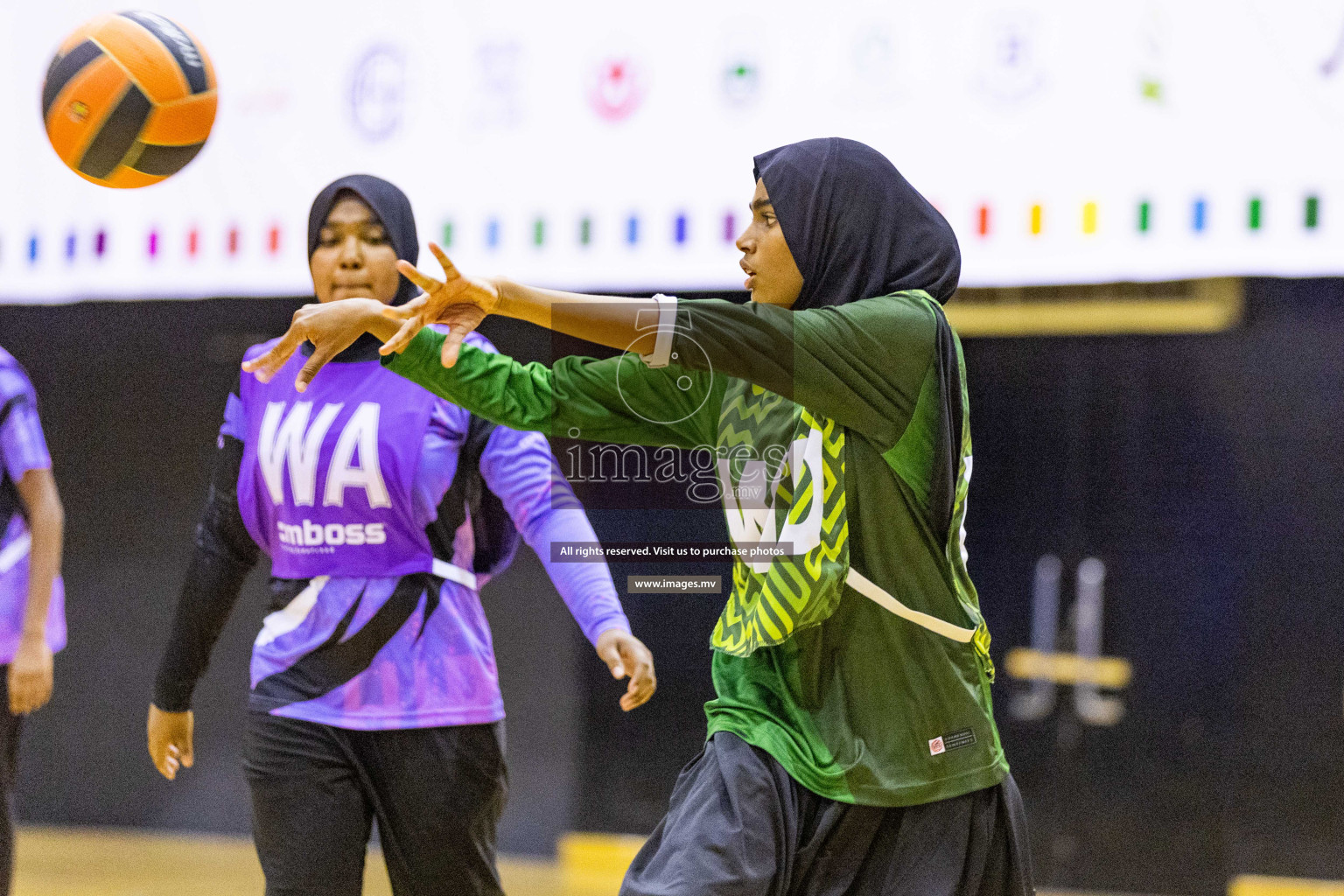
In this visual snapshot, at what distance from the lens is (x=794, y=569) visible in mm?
1605

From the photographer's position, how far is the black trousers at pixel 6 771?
8.25 feet

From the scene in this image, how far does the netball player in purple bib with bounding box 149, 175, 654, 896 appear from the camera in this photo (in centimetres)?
212

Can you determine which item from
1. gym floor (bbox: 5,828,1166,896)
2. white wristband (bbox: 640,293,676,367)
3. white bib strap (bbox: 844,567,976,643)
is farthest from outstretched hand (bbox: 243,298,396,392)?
gym floor (bbox: 5,828,1166,896)

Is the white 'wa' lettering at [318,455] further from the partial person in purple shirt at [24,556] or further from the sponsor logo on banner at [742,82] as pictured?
the sponsor logo on banner at [742,82]

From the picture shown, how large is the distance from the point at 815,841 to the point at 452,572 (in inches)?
36.3

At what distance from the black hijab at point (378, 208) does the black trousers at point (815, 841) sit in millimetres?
1144

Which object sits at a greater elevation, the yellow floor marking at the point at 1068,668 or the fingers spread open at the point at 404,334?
the fingers spread open at the point at 404,334

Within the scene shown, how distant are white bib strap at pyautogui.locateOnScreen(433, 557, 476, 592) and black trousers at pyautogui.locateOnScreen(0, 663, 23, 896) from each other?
3.57ft

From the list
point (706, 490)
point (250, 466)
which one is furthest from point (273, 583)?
point (706, 490)

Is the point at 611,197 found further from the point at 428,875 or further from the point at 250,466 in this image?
the point at 428,875

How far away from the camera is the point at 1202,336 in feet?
10.0

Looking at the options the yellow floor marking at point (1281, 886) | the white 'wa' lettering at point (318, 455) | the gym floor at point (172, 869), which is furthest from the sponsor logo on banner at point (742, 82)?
the yellow floor marking at point (1281, 886)

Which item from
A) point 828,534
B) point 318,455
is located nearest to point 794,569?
point 828,534

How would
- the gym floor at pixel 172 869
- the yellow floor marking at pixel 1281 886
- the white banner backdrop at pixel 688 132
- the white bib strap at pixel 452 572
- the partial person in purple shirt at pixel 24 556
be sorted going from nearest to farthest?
the white bib strap at pixel 452 572, the partial person in purple shirt at pixel 24 556, the white banner backdrop at pixel 688 132, the yellow floor marking at pixel 1281 886, the gym floor at pixel 172 869
